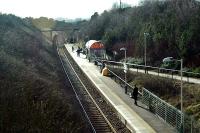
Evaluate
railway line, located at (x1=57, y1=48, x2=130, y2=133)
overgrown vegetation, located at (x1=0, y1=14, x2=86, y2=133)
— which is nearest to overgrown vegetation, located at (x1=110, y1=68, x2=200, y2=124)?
railway line, located at (x1=57, y1=48, x2=130, y2=133)

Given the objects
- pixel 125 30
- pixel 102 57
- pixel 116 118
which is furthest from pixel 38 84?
pixel 125 30

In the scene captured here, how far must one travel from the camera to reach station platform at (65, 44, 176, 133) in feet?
78.1

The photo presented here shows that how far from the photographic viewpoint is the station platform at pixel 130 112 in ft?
78.1

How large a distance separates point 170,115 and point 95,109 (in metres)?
7.20

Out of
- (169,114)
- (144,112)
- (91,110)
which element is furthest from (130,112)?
(169,114)

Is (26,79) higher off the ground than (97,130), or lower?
higher

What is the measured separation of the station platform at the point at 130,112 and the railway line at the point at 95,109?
0.44 meters

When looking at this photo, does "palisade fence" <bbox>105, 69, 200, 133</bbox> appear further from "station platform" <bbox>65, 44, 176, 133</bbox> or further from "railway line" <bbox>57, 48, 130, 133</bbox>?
"railway line" <bbox>57, 48, 130, 133</bbox>

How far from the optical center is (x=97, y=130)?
24.8 meters

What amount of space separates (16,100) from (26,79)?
5.61 meters

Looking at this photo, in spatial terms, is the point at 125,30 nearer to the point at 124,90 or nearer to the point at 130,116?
the point at 124,90

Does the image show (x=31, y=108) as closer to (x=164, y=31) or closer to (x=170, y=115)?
(x=170, y=115)

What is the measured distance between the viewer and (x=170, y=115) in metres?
24.3

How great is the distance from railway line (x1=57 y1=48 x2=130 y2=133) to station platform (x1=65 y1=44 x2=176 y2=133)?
1.44 feet
